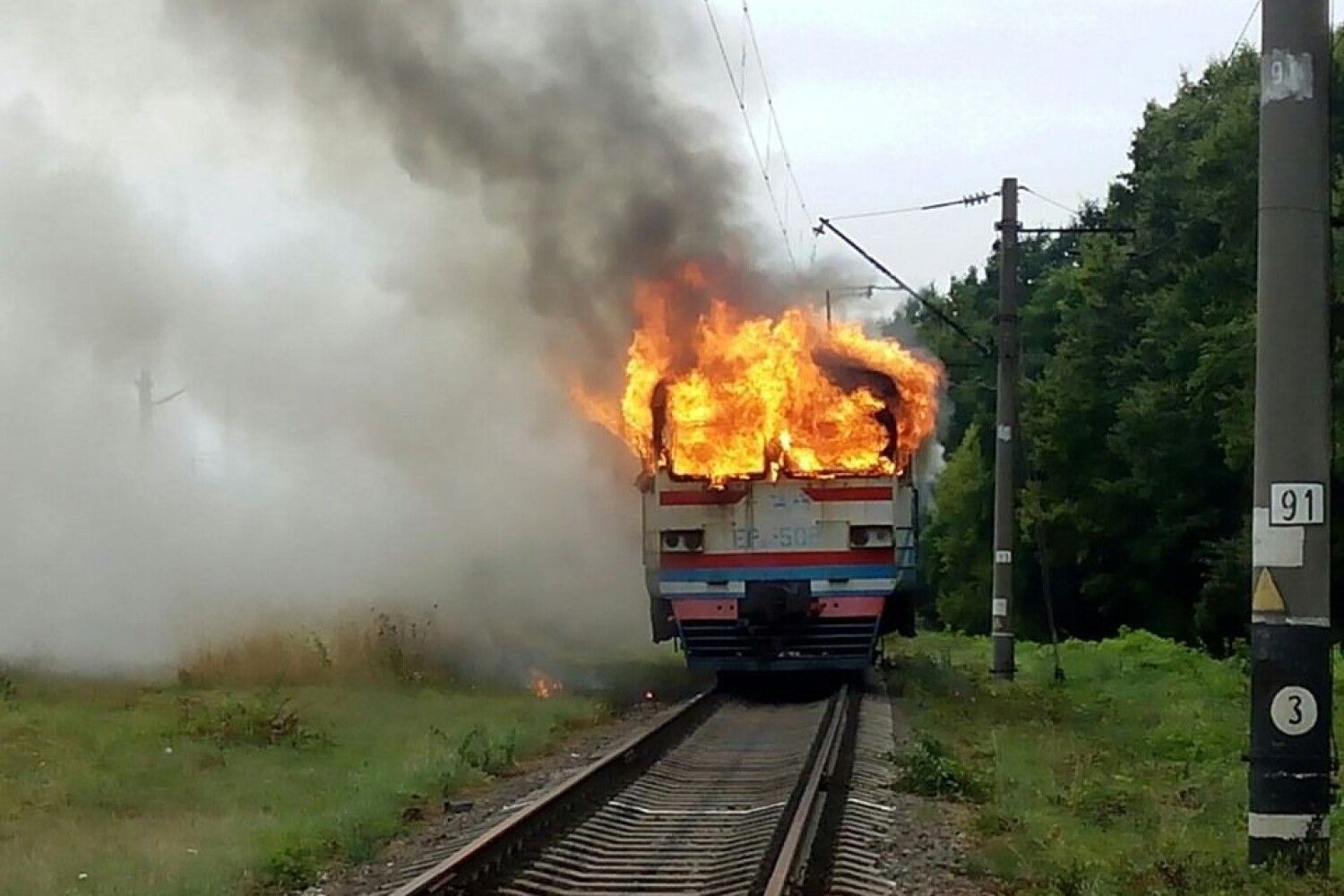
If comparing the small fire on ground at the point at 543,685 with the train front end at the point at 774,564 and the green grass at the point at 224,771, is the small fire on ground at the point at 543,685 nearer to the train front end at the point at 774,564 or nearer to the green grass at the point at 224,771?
the green grass at the point at 224,771

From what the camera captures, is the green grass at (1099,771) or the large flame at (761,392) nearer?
the green grass at (1099,771)

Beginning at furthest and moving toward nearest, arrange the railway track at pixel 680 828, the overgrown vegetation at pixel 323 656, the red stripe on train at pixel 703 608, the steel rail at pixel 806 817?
the red stripe on train at pixel 703 608
the overgrown vegetation at pixel 323 656
the railway track at pixel 680 828
the steel rail at pixel 806 817

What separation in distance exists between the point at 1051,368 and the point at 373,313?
3132 cm

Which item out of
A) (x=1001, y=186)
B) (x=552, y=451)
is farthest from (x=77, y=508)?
(x=1001, y=186)

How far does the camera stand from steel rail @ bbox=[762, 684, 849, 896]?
950 cm

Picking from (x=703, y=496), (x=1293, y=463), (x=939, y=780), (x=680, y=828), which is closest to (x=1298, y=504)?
(x=1293, y=463)

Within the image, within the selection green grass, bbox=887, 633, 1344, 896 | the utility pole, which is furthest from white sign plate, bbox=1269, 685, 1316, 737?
the utility pole

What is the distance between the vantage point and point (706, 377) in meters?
23.5

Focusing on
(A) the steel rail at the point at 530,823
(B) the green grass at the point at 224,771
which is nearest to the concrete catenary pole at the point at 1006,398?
(B) the green grass at the point at 224,771

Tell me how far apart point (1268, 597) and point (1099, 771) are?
7128 millimetres

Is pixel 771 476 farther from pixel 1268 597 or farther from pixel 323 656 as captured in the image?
pixel 1268 597

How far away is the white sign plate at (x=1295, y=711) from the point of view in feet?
31.9

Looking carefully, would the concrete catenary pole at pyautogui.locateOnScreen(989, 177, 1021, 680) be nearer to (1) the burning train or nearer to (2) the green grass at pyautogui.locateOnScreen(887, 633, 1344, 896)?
(2) the green grass at pyautogui.locateOnScreen(887, 633, 1344, 896)

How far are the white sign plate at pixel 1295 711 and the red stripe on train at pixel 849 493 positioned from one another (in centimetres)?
1201
